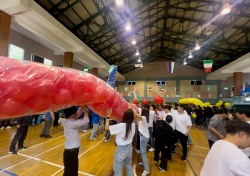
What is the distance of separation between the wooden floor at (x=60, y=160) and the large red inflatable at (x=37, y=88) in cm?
219

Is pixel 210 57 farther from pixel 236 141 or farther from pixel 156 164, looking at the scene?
pixel 236 141

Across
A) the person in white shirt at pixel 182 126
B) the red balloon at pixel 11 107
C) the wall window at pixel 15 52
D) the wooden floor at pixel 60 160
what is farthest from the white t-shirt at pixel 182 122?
the wall window at pixel 15 52

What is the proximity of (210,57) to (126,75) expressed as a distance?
8640 millimetres

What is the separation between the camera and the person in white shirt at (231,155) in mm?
1117

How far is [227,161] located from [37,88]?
1446mm

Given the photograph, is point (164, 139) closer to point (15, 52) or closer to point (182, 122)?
point (182, 122)

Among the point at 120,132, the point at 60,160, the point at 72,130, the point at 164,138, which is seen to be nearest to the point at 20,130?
the point at 60,160

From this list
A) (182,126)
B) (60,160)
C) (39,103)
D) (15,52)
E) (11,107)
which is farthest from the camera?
(15,52)

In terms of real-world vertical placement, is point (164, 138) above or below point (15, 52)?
below

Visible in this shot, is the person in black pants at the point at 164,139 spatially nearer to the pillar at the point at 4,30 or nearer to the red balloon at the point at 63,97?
the red balloon at the point at 63,97

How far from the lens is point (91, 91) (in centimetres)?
148

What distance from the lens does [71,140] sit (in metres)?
2.24

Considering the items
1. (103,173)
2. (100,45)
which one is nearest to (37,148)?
(103,173)

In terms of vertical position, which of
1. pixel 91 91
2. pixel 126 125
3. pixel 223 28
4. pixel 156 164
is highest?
pixel 223 28
